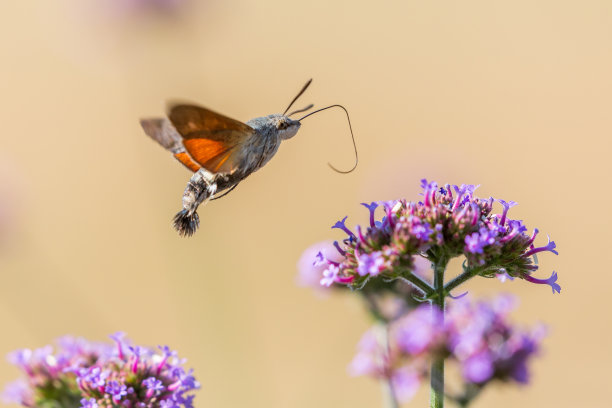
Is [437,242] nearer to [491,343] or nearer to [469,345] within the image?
[469,345]

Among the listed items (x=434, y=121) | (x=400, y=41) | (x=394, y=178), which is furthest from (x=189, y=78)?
(x=400, y=41)

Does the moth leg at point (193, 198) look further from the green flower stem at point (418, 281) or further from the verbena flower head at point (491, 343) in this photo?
the verbena flower head at point (491, 343)

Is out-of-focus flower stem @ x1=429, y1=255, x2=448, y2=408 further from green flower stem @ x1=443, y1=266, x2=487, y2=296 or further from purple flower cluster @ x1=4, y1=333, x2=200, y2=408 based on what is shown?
purple flower cluster @ x1=4, y1=333, x2=200, y2=408

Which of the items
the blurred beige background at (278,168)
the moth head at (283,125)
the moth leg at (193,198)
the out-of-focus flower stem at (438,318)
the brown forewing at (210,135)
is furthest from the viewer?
the blurred beige background at (278,168)

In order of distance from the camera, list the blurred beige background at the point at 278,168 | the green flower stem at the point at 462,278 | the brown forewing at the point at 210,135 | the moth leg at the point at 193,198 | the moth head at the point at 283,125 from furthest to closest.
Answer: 1. the blurred beige background at the point at 278,168
2. the moth head at the point at 283,125
3. the moth leg at the point at 193,198
4. the brown forewing at the point at 210,135
5. the green flower stem at the point at 462,278

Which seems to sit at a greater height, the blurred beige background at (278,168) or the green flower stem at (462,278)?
the blurred beige background at (278,168)

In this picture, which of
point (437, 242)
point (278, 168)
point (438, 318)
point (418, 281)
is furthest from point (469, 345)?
point (278, 168)

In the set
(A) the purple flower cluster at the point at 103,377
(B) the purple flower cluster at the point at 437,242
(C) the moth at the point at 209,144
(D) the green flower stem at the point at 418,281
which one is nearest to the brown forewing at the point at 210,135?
(C) the moth at the point at 209,144
